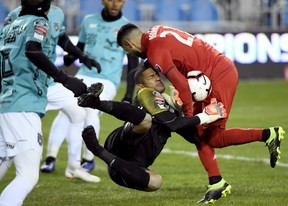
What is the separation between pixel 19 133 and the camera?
672 cm

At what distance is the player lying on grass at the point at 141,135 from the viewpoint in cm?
727

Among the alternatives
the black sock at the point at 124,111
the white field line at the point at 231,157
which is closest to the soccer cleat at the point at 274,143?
the black sock at the point at 124,111

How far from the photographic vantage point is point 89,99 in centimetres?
693

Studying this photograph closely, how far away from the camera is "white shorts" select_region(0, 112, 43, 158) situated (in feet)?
22.0

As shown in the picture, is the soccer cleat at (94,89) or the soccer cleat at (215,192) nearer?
the soccer cleat at (94,89)

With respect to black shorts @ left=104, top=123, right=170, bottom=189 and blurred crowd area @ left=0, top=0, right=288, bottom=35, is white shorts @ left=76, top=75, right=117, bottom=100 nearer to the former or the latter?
black shorts @ left=104, top=123, right=170, bottom=189

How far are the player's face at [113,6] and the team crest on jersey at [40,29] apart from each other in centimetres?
389

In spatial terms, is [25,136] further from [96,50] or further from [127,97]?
[96,50]

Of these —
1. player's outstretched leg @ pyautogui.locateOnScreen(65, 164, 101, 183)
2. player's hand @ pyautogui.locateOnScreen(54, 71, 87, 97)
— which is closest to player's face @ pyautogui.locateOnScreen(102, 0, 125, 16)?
player's outstretched leg @ pyautogui.locateOnScreen(65, 164, 101, 183)

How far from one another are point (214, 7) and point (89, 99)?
20.7m

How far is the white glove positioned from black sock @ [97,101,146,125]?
658 mm

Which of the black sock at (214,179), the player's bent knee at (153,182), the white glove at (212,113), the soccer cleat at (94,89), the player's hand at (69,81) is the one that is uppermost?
the player's hand at (69,81)

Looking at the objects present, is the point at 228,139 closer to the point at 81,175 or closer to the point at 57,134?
the point at 81,175

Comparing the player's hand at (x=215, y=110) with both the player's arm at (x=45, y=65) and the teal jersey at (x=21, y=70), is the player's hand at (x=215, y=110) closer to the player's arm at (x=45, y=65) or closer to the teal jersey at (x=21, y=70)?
the player's arm at (x=45, y=65)
